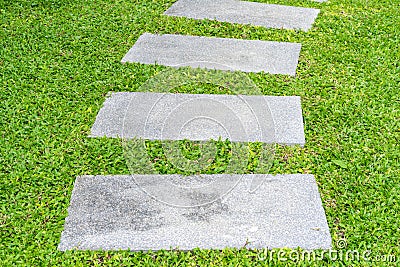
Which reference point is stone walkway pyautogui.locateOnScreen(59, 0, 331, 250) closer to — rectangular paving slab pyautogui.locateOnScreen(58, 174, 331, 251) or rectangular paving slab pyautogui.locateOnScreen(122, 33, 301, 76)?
rectangular paving slab pyautogui.locateOnScreen(58, 174, 331, 251)

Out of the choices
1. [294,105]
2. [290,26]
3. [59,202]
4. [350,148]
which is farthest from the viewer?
[290,26]

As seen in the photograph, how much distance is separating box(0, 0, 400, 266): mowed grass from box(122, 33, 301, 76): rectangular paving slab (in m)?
0.12

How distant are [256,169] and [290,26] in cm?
246

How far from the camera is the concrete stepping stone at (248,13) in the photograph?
16.5 feet

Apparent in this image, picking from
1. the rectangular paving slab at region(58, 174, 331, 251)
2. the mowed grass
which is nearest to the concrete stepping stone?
the mowed grass

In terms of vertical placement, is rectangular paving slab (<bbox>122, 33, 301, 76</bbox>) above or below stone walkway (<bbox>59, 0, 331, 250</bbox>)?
above

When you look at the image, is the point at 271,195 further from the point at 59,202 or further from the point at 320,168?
the point at 59,202

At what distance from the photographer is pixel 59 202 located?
269 centimetres

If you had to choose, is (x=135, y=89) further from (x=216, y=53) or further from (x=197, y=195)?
(x=197, y=195)

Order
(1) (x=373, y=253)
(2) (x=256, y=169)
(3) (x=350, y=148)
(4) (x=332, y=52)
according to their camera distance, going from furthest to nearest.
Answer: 1. (4) (x=332, y=52)
2. (3) (x=350, y=148)
3. (2) (x=256, y=169)
4. (1) (x=373, y=253)

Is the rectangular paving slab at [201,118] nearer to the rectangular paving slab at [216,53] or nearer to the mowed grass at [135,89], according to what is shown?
the mowed grass at [135,89]

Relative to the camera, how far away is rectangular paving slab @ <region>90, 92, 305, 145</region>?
324cm

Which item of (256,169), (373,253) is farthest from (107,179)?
(373,253)

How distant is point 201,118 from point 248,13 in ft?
7.42
